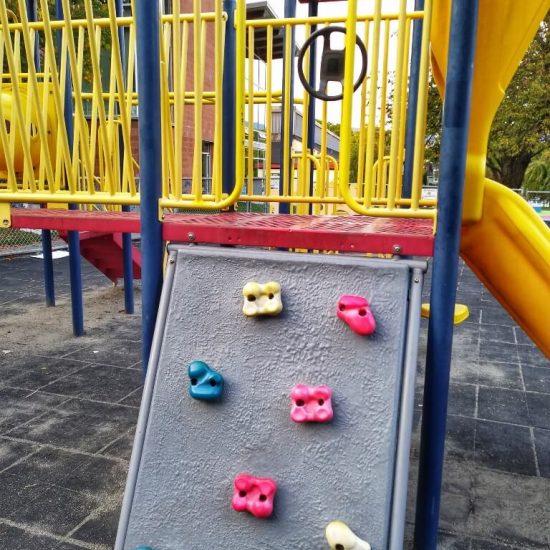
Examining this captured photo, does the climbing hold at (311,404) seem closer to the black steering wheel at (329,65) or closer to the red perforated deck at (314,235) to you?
the red perforated deck at (314,235)

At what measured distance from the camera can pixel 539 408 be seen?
10.9 ft

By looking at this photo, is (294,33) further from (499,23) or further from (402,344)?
(402,344)

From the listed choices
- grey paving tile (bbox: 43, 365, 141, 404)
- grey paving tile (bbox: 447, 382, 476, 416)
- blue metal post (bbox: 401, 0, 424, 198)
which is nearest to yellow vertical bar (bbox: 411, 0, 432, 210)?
blue metal post (bbox: 401, 0, 424, 198)

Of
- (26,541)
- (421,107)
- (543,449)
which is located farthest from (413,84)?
(26,541)

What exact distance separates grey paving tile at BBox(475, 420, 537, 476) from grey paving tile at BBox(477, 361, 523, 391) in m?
0.67

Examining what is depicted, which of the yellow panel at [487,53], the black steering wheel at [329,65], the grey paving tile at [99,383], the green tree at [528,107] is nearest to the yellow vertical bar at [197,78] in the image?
the black steering wheel at [329,65]

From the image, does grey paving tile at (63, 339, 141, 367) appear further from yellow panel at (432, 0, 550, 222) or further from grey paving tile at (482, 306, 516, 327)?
grey paving tile at (482, 306, 516, 327)

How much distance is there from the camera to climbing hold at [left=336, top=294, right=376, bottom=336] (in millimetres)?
1689

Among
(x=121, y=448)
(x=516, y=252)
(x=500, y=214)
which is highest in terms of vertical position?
(x=500, y=214)

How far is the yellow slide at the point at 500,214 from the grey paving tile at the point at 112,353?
2.80 meters

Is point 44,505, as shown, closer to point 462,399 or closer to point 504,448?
point 504,448

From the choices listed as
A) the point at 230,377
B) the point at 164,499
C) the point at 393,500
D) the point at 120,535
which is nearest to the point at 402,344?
the point at 393,500

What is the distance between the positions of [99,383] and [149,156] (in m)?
2.11

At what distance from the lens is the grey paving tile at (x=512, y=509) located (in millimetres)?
2113
